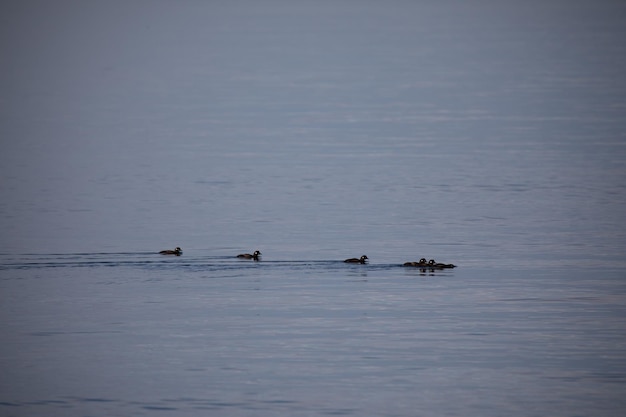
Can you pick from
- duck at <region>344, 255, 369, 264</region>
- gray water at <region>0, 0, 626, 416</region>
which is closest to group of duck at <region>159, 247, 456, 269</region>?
duck at <region>344, 255, 369, 264</region>

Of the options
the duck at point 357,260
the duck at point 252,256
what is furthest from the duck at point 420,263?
the duck at point 252,256

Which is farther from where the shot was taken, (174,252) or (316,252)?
(316,252)

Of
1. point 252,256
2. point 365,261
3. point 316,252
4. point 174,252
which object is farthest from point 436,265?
point 174,252

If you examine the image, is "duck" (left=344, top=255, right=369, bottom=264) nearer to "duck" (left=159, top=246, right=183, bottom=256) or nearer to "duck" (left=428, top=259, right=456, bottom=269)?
"duck" (left=428, top=259, right=456, bottom=269)

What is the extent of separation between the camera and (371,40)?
500ft

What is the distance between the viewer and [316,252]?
33.0 metres

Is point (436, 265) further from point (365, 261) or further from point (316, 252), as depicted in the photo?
point (316, 252)

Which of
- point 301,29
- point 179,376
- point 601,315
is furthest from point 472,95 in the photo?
point 301,29

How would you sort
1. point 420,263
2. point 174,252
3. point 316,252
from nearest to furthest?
point 420,263 → point 174,252 → point 316,252

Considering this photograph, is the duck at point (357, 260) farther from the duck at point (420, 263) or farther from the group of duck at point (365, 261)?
the duck at point (420, 263)

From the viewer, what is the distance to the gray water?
22438 millimetres

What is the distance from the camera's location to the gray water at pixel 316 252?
73.6 feet

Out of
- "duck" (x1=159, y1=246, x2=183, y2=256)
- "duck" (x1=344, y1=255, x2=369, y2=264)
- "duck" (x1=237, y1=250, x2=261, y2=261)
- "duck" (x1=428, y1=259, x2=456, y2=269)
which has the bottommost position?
"duck" (x1=428, y1=259, x2=456, y2=269)

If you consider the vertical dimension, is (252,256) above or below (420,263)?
above
